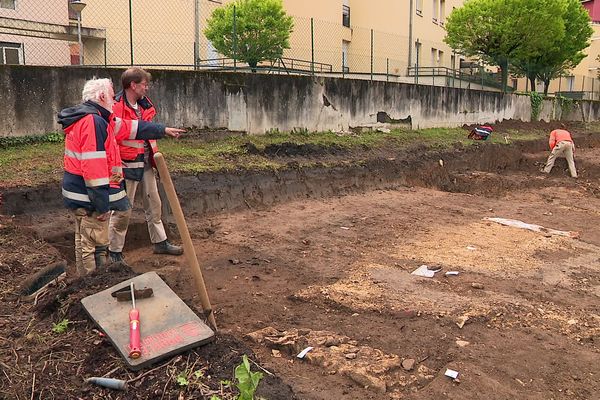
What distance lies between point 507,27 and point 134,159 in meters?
23.9

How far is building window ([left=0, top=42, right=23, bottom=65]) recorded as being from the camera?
1669 centimetres

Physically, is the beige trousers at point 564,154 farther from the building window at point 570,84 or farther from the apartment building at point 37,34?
the building window at point 570,84

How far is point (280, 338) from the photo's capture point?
444 centimetres

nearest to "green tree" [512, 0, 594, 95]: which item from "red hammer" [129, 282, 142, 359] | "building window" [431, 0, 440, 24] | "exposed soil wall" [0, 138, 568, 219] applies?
"building window" [431, 0, 440, 24]

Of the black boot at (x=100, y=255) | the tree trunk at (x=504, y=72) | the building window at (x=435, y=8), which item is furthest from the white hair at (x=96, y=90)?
the building window at (x=435, y=8)

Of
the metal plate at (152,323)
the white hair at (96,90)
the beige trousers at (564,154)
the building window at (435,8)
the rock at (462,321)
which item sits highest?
the building window at (435,8)

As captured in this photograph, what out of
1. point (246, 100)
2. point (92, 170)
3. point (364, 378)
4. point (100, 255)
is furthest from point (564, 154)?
Result: point (92, 170)

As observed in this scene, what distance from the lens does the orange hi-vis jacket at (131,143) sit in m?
5.39

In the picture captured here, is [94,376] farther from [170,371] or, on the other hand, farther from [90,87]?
[90,87]

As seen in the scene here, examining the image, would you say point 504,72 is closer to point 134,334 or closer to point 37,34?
point 37,34

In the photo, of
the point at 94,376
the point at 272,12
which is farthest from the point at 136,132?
the point at 272,12

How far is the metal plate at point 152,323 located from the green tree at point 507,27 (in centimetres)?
2462

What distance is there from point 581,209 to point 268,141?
6.59 meters

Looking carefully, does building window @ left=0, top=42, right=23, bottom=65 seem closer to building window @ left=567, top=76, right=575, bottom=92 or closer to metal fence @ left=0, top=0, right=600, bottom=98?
metal fence @ left=0, top=0, right=600, bottom=98
